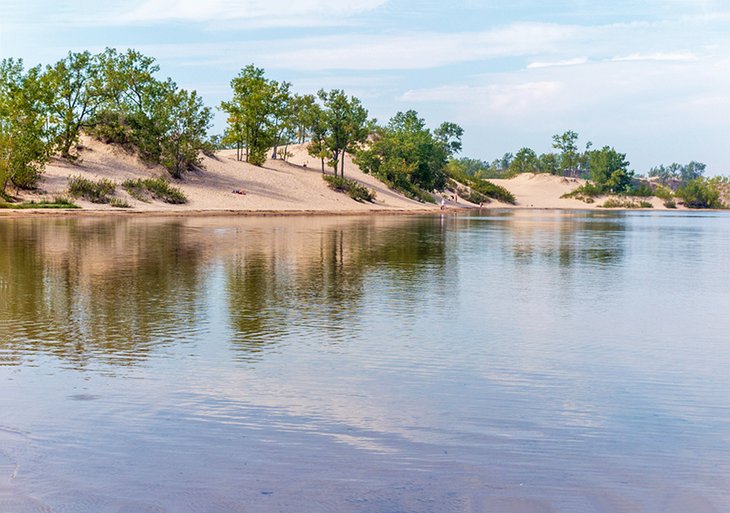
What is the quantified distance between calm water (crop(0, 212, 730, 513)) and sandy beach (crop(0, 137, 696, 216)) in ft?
146

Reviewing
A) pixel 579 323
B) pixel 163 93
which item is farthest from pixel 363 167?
pixel 579 323

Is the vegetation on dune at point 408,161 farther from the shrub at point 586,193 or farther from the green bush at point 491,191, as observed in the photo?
the shrub at point 586,193

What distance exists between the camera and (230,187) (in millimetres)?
85312

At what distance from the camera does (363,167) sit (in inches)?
4604

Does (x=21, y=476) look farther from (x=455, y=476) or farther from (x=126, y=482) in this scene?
(x=455, y=476)

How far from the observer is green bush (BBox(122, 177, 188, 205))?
73188mm

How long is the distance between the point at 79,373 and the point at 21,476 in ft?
13.8

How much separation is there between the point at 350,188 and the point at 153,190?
102 feet

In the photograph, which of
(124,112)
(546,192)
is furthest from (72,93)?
(546,192)

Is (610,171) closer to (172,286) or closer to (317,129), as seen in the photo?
(317,129)

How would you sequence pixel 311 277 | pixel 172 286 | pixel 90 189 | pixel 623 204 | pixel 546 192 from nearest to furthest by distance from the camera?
pixel 172 286 → pixel 311 277 → pixel 90 189 → pixel 623 204 → pixel 546 192

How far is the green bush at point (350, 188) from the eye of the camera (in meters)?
99.1

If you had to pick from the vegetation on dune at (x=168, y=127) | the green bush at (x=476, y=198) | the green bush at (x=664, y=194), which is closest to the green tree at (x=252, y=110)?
the vegetation on dune at (x=168, y=127)

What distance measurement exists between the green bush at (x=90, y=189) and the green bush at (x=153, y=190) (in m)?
2.88
